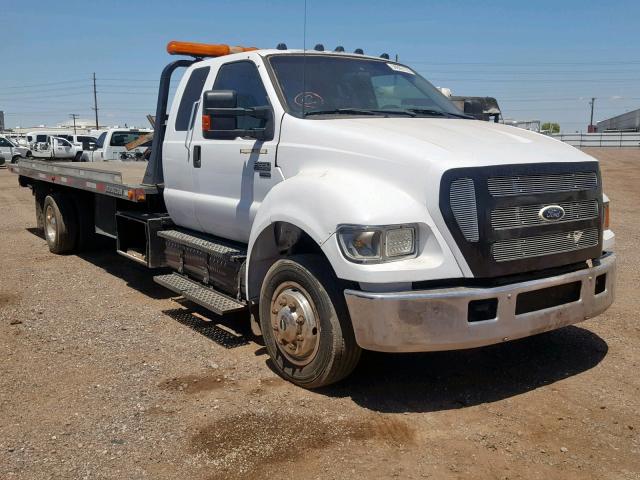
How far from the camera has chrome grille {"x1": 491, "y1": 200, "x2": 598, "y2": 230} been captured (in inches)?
156

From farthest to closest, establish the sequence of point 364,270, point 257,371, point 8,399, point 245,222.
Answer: point 245,222
point 257,371
point 8,399
point 364,270

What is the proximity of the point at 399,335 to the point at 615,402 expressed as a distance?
62.7 inches

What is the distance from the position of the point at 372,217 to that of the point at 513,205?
34.2 inches

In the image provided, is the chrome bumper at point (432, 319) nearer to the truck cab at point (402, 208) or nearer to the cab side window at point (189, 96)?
the truck cab at point (402, 208)

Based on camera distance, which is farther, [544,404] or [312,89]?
[312,89]

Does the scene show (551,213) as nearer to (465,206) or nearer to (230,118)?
(465,206)

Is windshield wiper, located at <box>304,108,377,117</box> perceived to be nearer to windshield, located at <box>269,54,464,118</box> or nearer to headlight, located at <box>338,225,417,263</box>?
windshield, located at <box>269,54,464,118</box>

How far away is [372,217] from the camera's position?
386cm

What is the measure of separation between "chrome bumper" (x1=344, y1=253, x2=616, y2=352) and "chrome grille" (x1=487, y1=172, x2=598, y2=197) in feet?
1.84

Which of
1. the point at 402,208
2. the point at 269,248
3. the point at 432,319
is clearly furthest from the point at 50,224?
the point at 432,319

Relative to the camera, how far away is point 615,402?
4.31 meters

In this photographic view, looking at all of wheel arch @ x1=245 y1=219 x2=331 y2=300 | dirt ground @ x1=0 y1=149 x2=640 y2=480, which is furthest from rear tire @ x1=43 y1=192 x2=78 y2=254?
wheel arch @ x1=245 y1=219 x2=331 y2=300

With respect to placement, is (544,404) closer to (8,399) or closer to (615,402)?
(615,402)

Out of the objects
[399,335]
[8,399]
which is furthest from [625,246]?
[8,399]
